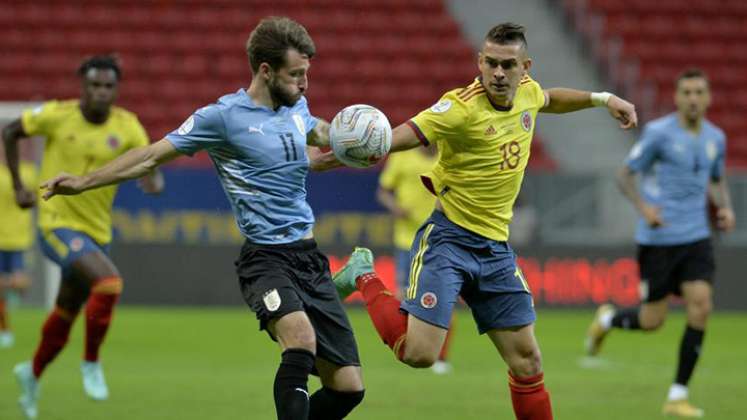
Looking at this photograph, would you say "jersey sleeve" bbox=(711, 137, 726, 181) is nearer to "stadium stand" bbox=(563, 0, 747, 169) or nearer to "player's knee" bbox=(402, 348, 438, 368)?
"player's knee" bbox=(402, 348, 438, 368)

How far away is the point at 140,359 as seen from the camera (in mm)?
11836

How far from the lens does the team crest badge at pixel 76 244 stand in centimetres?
872

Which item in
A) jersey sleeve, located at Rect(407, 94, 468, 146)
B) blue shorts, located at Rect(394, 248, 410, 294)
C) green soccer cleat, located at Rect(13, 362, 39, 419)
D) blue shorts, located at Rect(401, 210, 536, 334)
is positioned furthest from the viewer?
blue shorts, located at Rect(394, 248, 410, 294)

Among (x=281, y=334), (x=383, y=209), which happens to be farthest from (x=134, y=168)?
(x=383, y=209)

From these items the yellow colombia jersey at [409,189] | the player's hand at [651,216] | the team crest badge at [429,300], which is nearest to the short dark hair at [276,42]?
the team crest badge at [429,300]

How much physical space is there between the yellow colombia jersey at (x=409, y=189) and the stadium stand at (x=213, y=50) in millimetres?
7006

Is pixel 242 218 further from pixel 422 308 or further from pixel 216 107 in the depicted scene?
pixel 422 308

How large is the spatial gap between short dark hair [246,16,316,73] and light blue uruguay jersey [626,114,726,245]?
4100mm

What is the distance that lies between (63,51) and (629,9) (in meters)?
9.67

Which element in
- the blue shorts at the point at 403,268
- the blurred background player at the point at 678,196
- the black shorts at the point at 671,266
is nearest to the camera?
the black shorts at the point at 671,266

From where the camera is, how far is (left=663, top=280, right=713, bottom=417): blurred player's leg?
8.66m

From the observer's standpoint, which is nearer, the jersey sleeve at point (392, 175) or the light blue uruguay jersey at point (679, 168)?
the light blue uruguay jersey at point (679, 168)

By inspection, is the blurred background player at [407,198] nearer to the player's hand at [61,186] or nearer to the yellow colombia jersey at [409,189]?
the yellow colombia jersey at [409,189]

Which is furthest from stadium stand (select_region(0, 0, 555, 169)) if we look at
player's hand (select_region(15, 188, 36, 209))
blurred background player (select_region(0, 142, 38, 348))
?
player's hand (select_region(15, 188, 36, 209))
